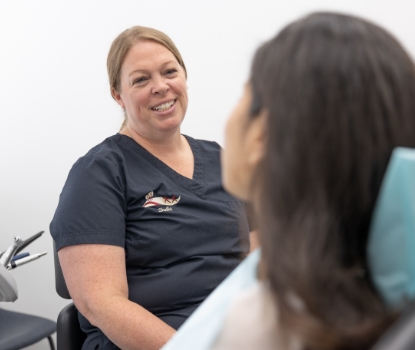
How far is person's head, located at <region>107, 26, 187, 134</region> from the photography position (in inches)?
59.4

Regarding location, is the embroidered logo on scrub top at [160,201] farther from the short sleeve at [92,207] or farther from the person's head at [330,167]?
the person's head at [330,167]

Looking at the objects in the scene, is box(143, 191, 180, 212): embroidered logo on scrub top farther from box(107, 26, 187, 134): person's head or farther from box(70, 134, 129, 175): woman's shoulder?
box(107, 26, 187, 134): person's head

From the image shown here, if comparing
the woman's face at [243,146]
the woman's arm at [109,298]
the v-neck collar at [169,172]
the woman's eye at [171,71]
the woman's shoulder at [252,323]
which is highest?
the woman's face at [243,146]

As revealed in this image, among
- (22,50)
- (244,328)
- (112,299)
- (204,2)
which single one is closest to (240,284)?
(244,328)

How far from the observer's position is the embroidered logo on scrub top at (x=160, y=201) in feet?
4.51

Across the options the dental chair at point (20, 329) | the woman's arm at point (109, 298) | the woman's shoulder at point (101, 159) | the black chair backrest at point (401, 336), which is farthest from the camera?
the dental chair at point (20, 329)

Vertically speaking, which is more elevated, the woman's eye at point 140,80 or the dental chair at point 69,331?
the woman's eye at point 140,80

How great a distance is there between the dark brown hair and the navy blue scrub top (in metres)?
0.78

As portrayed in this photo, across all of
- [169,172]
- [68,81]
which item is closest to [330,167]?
[169,172]

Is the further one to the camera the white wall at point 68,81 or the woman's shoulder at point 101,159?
the white wall at point 68,81

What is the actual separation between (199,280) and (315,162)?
33.4 inches

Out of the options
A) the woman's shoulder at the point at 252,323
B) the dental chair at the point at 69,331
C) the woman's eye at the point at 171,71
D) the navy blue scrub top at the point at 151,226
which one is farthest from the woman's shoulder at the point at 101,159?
the woman's shoulder at the point at 252,323

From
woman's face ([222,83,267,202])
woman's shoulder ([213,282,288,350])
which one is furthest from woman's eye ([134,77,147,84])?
woman's shoulder ([213,282,288,350])

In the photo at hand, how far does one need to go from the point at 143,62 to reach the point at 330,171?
3.37 feet
